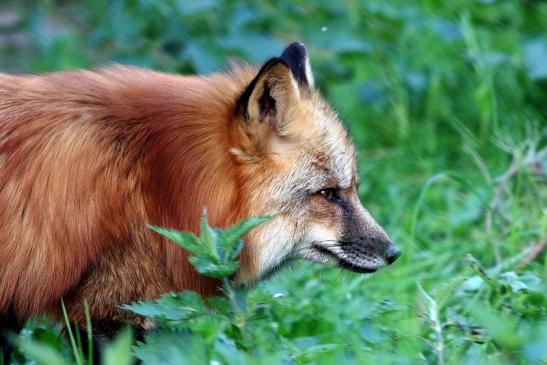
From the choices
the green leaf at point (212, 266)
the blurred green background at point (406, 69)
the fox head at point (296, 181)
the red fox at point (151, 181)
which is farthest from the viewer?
the blurred green background at point (406, 69)

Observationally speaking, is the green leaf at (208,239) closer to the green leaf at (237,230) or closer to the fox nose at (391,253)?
the green leaf at (237,230)

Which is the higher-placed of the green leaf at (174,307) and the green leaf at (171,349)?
the green leaf at (174,307)

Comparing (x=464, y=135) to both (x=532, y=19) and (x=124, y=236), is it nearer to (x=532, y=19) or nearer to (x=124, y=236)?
(x=532, y=19)

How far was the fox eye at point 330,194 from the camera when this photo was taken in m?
4.73

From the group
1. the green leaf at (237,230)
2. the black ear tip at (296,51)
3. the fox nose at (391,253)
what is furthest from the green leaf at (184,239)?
the black ear tip at (296,51)

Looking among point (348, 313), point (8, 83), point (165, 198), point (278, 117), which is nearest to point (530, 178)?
point (348, 313)

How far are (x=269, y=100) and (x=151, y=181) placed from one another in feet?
2.13

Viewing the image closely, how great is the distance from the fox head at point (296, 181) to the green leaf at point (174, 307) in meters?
0.69

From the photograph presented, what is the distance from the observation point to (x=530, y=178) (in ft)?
21.2

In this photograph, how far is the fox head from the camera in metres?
4.59

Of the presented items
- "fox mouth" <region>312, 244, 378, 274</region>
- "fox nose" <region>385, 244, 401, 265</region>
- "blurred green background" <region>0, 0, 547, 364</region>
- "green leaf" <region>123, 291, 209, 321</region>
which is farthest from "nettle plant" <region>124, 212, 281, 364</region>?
"blurred green background" <region>0, 0, 547, 364</region>

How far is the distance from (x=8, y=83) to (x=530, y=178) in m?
3.43

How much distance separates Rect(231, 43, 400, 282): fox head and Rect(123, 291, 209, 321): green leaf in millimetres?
691

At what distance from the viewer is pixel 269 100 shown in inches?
181
